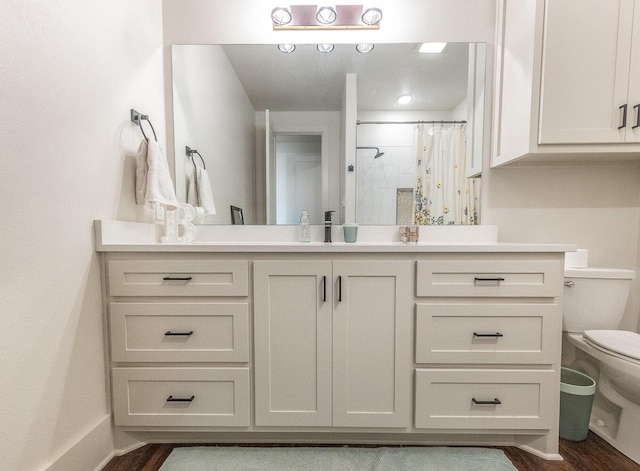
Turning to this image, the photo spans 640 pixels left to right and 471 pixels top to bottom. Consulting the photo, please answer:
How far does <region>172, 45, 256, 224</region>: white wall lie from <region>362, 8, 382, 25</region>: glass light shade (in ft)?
2.47

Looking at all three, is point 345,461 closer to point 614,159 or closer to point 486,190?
point 486,190

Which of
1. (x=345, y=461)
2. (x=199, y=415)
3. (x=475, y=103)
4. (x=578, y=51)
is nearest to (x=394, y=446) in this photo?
→ (x=345, y=461)

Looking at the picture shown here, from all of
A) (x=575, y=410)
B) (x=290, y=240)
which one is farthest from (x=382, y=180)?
(x=575, y=410)

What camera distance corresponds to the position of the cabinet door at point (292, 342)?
1.31 meters

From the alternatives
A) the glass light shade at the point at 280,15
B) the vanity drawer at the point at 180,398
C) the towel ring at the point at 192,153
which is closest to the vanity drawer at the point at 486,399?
the vanity drawer at the point at 180,398

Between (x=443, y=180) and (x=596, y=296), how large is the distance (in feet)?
2.92

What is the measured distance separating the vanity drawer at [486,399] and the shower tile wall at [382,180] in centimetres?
82

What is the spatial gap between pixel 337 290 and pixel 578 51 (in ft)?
4.72

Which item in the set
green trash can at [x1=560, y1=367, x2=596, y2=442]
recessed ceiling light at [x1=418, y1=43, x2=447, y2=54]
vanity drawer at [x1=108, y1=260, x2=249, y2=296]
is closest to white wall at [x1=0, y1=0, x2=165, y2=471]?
vanity drawer at [x1=108, y1=260, x2=249, y2=296]

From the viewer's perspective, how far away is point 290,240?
179cm

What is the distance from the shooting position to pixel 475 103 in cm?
173

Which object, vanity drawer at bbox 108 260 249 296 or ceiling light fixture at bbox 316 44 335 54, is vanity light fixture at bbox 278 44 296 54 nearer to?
ceiling light fixture at bbox 316 44 335 54

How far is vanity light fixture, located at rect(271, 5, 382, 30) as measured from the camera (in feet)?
5.48

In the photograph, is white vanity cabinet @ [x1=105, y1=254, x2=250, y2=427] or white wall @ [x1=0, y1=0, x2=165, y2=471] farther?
white vanity cabinet @ [x1=105, y1=254, x2=250, y2=427]
